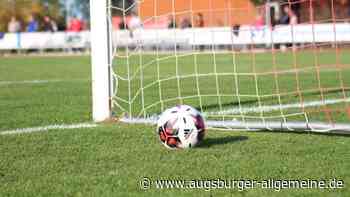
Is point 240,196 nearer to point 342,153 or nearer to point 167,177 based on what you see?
point 167,177

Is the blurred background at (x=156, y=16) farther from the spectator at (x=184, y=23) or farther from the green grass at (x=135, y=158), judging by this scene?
the green grass at (x=135, y=158)

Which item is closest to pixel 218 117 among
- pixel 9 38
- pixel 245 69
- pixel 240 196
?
pixel 240 196

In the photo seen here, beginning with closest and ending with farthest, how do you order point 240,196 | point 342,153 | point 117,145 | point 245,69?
1. point 240,196
2. point 342,153
3. point 117,145
4. point 245,69

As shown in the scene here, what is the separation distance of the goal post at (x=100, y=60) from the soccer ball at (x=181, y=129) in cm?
187

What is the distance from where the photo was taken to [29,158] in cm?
523

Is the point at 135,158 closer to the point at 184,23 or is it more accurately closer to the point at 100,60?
the point at 100,60

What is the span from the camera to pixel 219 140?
5.99 m

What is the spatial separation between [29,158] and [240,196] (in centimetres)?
186

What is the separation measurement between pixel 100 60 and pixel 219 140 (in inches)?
75.8

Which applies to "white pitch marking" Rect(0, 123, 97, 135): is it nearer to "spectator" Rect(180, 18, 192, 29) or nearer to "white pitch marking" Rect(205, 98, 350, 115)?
"white pitch marking" Rect(205, 98, 350, 115)

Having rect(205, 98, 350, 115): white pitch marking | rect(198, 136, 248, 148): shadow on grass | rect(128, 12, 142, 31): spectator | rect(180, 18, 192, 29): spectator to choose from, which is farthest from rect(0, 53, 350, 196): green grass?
rect(180, 18, 192, 29): spectator

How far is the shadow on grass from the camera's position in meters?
5.75

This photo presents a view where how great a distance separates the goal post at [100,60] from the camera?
24.0 feet

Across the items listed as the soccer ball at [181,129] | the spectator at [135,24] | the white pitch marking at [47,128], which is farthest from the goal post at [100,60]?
the soccer ball at [181,129]
